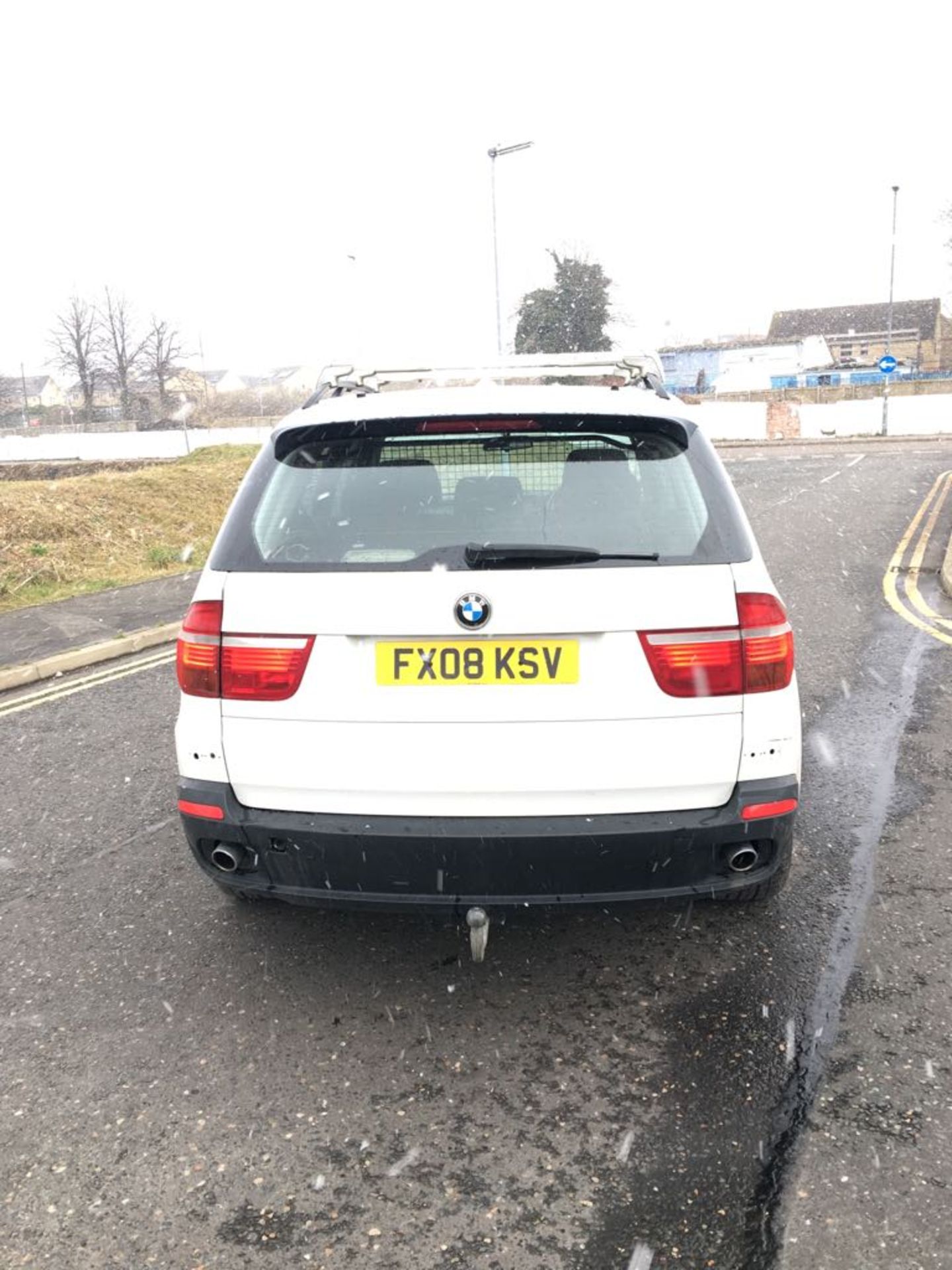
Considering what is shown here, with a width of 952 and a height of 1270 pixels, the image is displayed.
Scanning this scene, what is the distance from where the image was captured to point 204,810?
2936 mm

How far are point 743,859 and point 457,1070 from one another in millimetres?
1004

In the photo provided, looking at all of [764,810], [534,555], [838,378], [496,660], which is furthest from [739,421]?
[496,660]

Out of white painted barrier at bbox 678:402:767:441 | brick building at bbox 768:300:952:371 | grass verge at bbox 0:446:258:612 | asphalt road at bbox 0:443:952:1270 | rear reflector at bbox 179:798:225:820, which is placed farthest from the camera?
brick building at bbox 768:300:952:371

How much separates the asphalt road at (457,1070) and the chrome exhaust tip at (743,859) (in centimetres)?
50

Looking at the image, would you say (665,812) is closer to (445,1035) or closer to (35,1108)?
(445,1035)

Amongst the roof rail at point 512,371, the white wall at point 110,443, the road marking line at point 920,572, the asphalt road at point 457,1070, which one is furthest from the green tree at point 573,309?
the asphalt road at point 457,1070

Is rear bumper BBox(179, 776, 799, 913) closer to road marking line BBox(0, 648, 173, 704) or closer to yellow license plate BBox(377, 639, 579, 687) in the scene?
yellow license plate BBox(377, 639, 579, 687)

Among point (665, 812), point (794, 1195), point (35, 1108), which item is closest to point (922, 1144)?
point (794, 1195)

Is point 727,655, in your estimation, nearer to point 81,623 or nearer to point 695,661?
point 695,661

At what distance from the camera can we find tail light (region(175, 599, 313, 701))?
2.78 meters

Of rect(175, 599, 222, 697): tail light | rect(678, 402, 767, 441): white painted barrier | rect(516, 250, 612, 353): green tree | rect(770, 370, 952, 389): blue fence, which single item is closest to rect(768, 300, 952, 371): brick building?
rect(770, 370, 952, 389): blue fence

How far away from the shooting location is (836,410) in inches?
1713

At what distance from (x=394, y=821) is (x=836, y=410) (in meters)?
44.8

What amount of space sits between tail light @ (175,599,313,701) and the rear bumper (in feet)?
0.96
